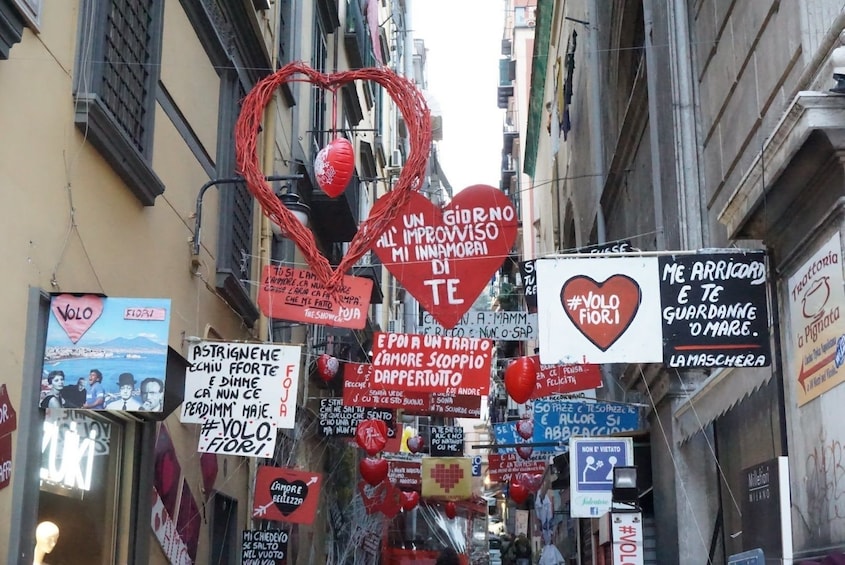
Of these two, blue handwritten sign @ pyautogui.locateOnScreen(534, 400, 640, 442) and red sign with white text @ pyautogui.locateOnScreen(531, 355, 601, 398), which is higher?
red sign with white text @ pyautogui.locateOnScreen(531, 355, 601, 398)

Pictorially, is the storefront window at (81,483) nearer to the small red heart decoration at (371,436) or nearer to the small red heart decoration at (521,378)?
the small red heart decoration at (521,378)

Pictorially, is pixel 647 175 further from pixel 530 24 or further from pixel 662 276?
pixel 530 24

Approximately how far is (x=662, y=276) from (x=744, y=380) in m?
1.73

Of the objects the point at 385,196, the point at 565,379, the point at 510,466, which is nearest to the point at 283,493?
the point at 565,379

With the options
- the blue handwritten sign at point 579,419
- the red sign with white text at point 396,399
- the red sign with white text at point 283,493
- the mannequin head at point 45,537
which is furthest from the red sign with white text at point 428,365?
the mannequin head at point 45,537

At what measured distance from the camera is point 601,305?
8.53 m

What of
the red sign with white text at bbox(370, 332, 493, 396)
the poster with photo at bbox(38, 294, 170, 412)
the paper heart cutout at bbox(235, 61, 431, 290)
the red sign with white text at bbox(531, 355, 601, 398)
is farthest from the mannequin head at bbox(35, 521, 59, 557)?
the red sign with white text at bbox(531, 355, 601, 398)

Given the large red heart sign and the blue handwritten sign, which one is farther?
the blue handwritten sign

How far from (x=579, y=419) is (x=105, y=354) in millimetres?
9396

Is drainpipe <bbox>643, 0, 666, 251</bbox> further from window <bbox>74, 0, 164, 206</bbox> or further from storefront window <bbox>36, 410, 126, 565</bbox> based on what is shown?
storefront window <bbox>36, 410, 126, 565</bbox>

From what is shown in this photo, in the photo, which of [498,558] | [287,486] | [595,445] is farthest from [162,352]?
[498,558]

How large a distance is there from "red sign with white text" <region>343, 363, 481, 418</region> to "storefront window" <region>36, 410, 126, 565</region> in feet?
18.3

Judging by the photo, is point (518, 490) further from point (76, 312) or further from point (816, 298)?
point (76, 312)

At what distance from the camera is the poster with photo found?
6.82 metres
